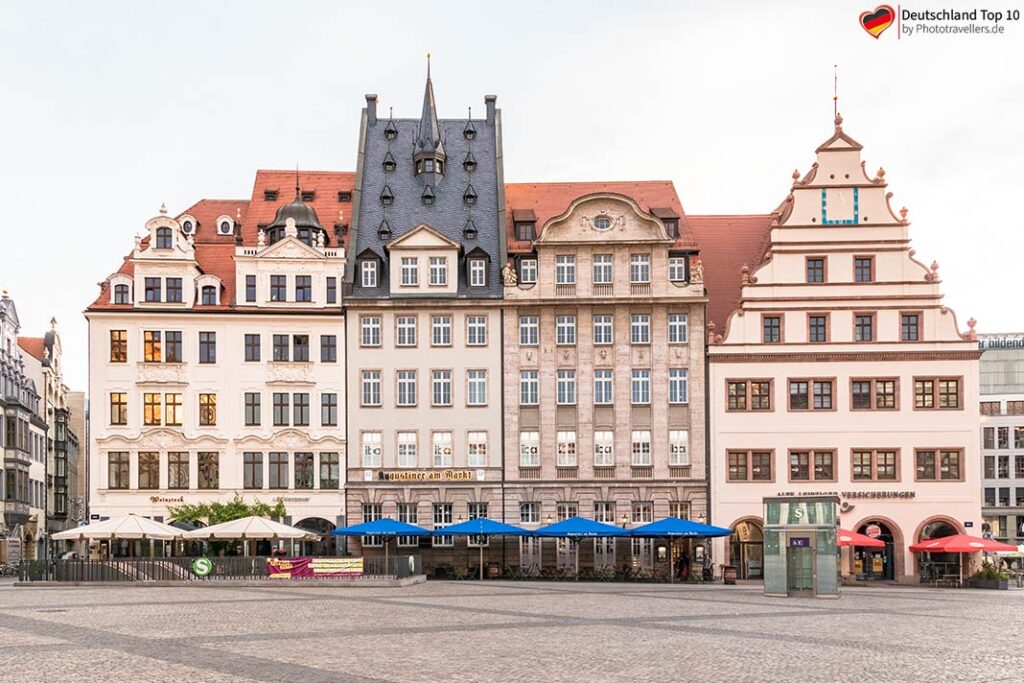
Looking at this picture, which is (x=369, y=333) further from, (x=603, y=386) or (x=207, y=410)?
(x=603, y=386)

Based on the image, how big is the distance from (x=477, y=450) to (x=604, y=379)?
20.4ft

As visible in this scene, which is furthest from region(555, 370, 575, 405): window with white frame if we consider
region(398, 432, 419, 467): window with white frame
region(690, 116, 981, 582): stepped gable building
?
region(398, 432, 419, 467): window with white frame

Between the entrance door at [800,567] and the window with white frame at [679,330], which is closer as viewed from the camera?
the entrance door at [800,567]

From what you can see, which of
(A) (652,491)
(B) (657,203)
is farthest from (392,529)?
(B) (657,203)

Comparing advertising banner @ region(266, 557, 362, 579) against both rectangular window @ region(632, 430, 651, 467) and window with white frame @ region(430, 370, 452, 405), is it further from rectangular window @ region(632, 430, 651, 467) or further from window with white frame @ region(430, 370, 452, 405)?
rectangular window @ region(632, 430, 651, 467)

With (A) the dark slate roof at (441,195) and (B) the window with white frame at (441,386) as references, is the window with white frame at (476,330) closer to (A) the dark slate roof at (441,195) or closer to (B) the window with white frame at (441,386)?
(A) the dark slate roof at (441,195)

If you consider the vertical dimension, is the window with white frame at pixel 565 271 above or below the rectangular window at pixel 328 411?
above

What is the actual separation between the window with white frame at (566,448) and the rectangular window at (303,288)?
12319 mm

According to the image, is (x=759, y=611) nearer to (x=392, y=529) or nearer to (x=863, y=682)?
(x=863, y=682)

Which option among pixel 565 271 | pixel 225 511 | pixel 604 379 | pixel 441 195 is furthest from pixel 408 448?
pixel 441 195

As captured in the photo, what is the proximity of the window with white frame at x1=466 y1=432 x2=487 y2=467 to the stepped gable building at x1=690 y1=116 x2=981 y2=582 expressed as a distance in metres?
9.64

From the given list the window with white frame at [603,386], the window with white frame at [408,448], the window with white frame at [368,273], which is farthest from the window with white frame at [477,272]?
the window with white frame at [408,448]

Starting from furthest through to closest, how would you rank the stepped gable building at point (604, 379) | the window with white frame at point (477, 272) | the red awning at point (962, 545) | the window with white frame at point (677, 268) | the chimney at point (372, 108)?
the chimney at point (372, 108), the window with white frame at point (477, 272), the window with white frame at point (677, 268), the stepped gable building at point (604, 379), the red awning at point (962, 545)

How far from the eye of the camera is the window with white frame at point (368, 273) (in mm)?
62188
